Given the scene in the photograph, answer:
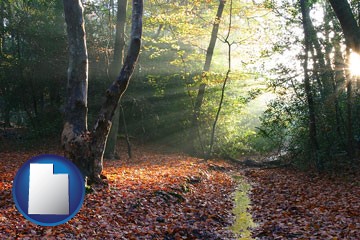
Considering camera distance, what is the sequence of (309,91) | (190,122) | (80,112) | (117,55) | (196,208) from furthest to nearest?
(190,122) < (117,55) < (309,91) < (196,208) < (80,112)

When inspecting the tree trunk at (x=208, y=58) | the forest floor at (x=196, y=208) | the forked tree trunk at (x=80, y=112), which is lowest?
the forest floor at (x=196, y=208)

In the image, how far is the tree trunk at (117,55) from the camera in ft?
47.5

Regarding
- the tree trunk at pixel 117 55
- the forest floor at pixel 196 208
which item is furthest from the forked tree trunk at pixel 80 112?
the tree trunk at pixel 117 55

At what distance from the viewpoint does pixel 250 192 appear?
467 inches

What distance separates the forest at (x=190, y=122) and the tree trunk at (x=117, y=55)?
50 millimetres

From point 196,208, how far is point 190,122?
12179 millimetres

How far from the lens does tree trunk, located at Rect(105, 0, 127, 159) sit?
1447cm

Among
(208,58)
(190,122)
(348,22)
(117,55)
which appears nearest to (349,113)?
(348,22)

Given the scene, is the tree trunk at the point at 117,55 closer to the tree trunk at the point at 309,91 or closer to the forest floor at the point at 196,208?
the forest floor at the point at 196,208

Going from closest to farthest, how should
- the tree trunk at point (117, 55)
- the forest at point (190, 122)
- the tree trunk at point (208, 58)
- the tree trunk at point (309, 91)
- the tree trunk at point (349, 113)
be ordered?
1. the forest at point (190, 122)
2. the tree trunk at point (349, 113)
3. the tree trunk at point (309, 91)
4. the tree trunk at point (117, 55)
5. the tree trunk at point (208, 58)

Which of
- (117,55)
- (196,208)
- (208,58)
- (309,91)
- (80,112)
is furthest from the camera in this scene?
(208,58)

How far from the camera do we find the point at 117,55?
14.8 m

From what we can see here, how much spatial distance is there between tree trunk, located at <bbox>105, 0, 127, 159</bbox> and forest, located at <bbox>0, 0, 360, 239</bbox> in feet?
0.16

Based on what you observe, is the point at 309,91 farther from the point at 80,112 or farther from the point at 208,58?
the point at 80,112
